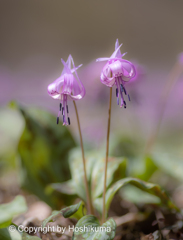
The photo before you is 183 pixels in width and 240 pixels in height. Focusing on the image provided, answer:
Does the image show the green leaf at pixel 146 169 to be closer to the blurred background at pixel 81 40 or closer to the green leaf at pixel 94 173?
the green leaf at pixel 94 173

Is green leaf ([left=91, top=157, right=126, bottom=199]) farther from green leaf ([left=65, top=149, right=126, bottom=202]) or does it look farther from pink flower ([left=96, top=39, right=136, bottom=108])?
pink flower ([left=96, top=39, right=136, bottom=108])

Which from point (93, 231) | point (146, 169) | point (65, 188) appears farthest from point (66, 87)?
point (146, 169)

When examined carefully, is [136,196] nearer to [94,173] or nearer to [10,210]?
[94,173]

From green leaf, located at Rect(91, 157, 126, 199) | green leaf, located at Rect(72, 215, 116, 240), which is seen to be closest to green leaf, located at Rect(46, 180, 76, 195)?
green leaf, located at Rect(91, 157, 126, 199)

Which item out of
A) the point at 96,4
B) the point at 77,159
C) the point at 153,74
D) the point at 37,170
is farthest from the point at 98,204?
the point at 96,4

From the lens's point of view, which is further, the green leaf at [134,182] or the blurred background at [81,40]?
the blurred background at [81,40]

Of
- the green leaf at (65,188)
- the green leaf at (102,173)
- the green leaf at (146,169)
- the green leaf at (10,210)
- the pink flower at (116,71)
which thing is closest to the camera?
the pink flower at (116,71)

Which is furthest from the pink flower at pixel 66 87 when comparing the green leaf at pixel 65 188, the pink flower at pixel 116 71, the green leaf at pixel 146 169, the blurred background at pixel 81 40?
the blurred background at pixel 81 40
